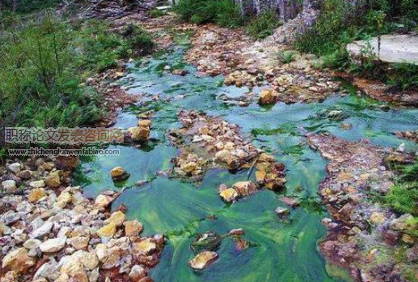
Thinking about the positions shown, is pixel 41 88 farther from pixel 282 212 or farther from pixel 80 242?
pixel 282 212

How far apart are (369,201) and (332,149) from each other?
1.29 metres

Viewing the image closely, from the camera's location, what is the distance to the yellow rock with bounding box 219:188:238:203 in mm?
4410

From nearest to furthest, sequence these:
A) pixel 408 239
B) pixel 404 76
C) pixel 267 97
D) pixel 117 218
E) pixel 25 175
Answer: pixel 408 239, pixel 117 218, pixel 25 175, pixel 404 76, pixel 267 97

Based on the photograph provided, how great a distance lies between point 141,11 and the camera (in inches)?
713

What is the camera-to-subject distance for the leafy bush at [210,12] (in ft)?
41.8

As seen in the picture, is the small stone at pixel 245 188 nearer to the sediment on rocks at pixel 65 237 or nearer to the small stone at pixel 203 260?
the small stone at pixel 203 260

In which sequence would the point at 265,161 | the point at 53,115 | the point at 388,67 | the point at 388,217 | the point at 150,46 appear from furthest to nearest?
the point at 150,46, the point at 388,67, the point at 53,115, the point at 265,161, the point at 388,217

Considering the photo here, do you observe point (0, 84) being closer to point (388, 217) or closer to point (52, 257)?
point (52, 257)

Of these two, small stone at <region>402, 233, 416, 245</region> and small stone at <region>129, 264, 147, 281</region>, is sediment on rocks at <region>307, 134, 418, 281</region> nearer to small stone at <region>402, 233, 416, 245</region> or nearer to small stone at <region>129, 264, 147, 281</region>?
small stone at <region>402, 233, 416, 245</region>

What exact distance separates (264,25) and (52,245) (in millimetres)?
9118

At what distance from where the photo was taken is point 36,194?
470 centimetres

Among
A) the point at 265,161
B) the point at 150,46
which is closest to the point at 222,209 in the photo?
the point at 265,161

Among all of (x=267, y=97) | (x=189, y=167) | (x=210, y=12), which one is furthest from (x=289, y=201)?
(x=210, y=12)

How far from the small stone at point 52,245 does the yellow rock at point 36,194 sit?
972 millimetres
